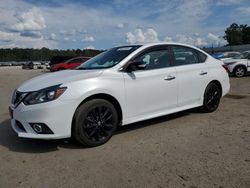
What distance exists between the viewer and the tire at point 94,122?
4.14 metres

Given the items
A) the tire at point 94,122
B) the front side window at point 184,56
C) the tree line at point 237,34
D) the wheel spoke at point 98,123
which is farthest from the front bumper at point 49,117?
the tree line at point 237,34

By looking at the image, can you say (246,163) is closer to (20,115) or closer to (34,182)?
(34,182)

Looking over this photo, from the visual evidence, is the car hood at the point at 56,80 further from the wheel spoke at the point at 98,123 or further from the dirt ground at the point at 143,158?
the dirt ground at the point at 143,158

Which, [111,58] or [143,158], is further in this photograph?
[111,58]

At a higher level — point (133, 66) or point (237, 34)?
point (237, 34)

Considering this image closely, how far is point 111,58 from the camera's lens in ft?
16.9

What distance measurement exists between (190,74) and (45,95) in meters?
2.91

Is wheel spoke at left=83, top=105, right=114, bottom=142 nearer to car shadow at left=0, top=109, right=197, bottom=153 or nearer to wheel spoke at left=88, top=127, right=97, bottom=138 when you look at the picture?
wheel spoke at left=88, top=127, right=97, bottom=138

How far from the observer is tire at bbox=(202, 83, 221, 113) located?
6040 mm

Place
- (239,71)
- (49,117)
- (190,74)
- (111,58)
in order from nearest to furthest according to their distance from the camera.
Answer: (49,117)
(111,58)
(190,74)
(239,71)

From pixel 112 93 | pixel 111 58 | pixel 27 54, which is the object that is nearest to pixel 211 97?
pixel 111 58

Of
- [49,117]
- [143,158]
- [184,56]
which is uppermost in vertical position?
[184,56]

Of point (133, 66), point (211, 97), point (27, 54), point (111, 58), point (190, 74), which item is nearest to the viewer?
point (133, 66)

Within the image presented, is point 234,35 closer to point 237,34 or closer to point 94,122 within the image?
point 237,34
